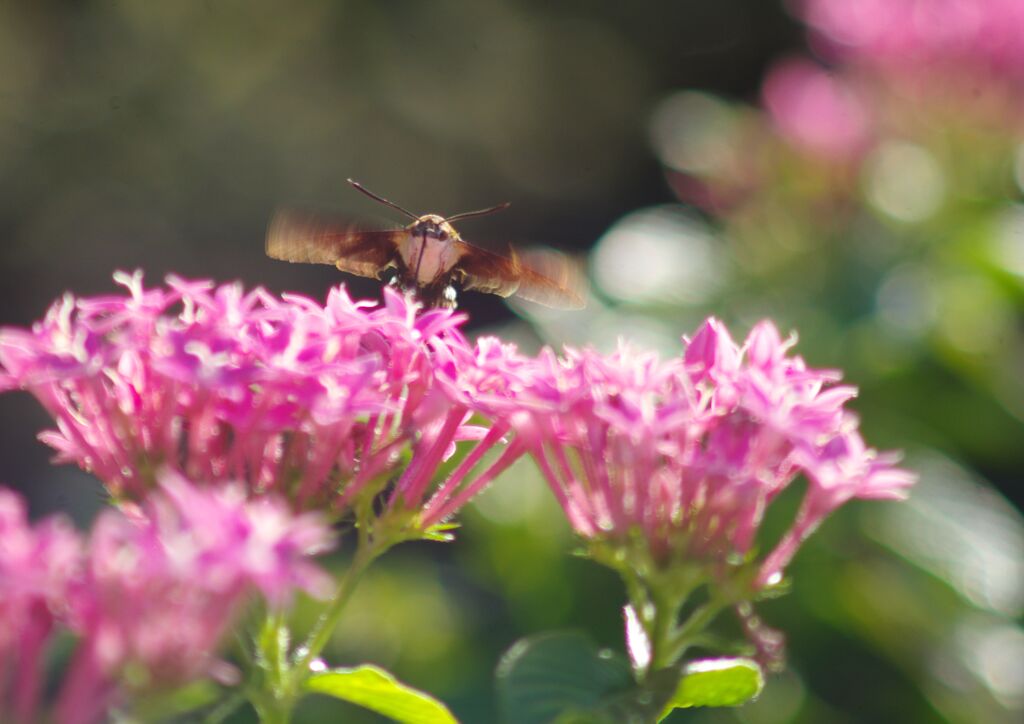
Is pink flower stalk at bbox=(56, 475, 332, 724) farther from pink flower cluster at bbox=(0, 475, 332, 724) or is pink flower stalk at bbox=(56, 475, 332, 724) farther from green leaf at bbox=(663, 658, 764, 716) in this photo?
green leaf at bbox=(663, 658, 764, 716)

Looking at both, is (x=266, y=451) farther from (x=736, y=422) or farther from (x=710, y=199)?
(x=710, y=199)

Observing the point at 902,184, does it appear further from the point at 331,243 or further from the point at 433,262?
the point at 331,243

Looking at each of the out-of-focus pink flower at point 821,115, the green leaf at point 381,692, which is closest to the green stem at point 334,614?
the green leaf at point 381,692

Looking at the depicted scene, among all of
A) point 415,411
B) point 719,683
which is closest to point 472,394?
point 415,411

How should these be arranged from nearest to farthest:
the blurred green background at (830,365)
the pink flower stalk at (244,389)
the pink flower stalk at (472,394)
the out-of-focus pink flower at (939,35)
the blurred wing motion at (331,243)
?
the pink flower stalk at (244,389) < the pink flower stalk at (472,394) < the blurred wing motion at (331,243) < the blurred green background at (830,365) < the out-of-focus pink flower at (939,35)

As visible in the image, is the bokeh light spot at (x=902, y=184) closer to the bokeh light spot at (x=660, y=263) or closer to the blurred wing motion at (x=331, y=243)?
the bokeh light spot at (x=660, y=263)
